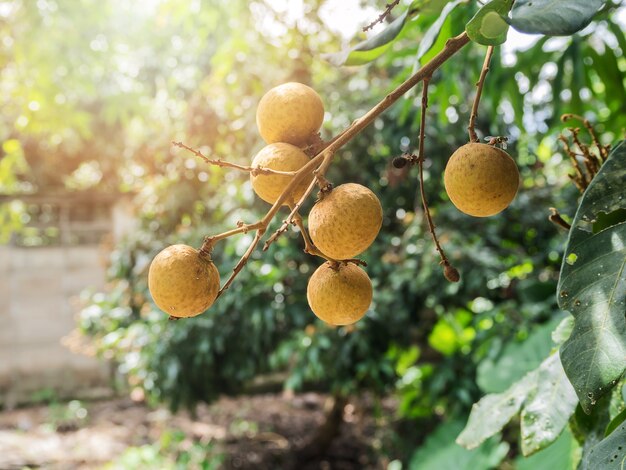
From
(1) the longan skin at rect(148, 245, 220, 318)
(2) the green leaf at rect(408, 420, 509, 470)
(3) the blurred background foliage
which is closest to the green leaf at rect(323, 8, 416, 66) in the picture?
(1) the longan skin at rect(148, 245, 220, 318)

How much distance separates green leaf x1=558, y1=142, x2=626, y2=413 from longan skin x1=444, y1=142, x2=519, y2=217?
0.08 m

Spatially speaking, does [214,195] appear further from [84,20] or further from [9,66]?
[9,66]

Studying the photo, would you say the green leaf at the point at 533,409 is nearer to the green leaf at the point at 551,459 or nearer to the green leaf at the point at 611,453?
the green leaf at the point at 611,453

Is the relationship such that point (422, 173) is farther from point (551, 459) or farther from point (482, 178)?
point (551, 459)

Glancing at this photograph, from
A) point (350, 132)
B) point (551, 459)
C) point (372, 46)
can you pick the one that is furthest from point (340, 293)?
point (551, 459)

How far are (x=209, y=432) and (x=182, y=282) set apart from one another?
160 inches

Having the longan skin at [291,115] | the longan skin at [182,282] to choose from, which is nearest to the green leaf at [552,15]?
the longan skin at [291,115]

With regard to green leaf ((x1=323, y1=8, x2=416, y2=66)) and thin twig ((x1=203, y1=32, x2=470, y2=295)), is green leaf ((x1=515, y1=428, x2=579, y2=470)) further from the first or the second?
thin twig ((x1=203, y1=32, x2=470, y2=295))

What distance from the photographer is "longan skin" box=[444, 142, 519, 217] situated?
1.91 ft

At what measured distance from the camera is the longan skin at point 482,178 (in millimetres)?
582

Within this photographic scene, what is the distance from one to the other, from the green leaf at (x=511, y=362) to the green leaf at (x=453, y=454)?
450 mm

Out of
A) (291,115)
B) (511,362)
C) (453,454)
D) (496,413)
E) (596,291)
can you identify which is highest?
(291,115)

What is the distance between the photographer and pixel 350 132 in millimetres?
531

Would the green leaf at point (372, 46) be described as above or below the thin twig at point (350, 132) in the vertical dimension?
above
